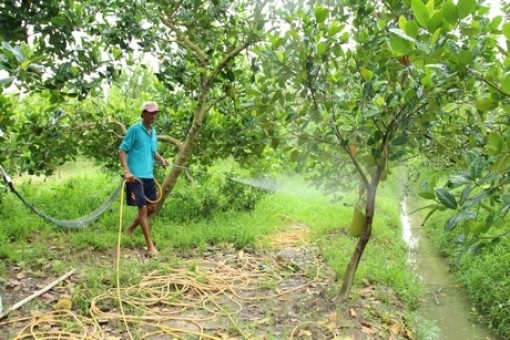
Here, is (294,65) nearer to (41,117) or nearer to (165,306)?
(165,306)

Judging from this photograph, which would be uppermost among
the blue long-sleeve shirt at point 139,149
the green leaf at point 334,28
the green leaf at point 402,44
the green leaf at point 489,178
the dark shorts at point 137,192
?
the green leaf at point 334,28

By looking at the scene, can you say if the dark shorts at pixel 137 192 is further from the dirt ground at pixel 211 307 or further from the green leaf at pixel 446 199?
the green leaf at pixel 446 199

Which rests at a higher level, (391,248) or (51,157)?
(51,157)

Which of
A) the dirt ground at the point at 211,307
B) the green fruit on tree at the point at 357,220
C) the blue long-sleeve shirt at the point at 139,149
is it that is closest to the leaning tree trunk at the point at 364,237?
the dirt ground at the point at 211,307

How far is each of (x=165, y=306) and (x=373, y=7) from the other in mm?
2587

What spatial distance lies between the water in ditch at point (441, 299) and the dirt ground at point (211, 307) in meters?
0.52

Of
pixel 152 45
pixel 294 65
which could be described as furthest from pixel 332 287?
pixel 152 45

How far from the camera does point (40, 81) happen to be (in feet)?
9.16

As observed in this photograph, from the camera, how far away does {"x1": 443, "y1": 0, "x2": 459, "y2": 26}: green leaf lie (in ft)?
4.91

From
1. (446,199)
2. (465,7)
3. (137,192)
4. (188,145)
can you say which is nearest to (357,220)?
(137,192)

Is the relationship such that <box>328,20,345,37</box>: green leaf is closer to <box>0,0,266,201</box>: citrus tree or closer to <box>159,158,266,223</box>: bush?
<box>0,0,266,201</box>: citrus tree

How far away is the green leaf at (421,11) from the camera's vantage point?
1516mm

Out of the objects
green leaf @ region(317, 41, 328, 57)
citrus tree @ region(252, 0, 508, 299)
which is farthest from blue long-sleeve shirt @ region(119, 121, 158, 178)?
green leaf @ region(317, 41, 328, 57)

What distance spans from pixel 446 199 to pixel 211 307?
224 centimetres
